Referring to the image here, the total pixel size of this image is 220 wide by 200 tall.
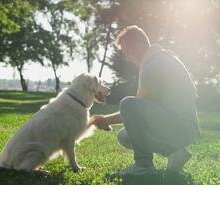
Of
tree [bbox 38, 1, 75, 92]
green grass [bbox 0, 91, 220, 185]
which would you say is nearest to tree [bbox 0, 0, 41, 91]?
tree [bbox 38, 1, 75, 92]

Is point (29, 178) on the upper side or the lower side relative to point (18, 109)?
upper

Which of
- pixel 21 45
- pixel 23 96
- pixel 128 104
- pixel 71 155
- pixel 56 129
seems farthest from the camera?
pixel 21 45

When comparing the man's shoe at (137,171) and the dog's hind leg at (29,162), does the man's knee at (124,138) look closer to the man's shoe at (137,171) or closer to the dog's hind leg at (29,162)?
the man's shoe at (137,171)

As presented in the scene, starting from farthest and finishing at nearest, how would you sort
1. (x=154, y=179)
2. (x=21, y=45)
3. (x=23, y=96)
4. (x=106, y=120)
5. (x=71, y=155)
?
(x=21, y=45), (x=23, y=96), (x=71, y=155), (x=106, y=120), (x=154, y=179)

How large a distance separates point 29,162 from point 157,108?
1775 millimetres

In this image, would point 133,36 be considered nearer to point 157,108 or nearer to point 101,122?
point 157,108

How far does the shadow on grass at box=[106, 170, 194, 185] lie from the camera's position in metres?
7.07

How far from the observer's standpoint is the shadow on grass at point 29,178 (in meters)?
6.93

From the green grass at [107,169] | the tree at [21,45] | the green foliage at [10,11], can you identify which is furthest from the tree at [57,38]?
the green grass at [107,169]

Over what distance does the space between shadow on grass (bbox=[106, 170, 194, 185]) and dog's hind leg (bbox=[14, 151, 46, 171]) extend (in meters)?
0.94

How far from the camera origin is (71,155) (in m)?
7.99

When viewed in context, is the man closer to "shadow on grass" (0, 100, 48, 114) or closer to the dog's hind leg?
the dog's hind leg

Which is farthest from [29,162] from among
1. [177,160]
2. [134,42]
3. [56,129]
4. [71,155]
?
[134,42]
